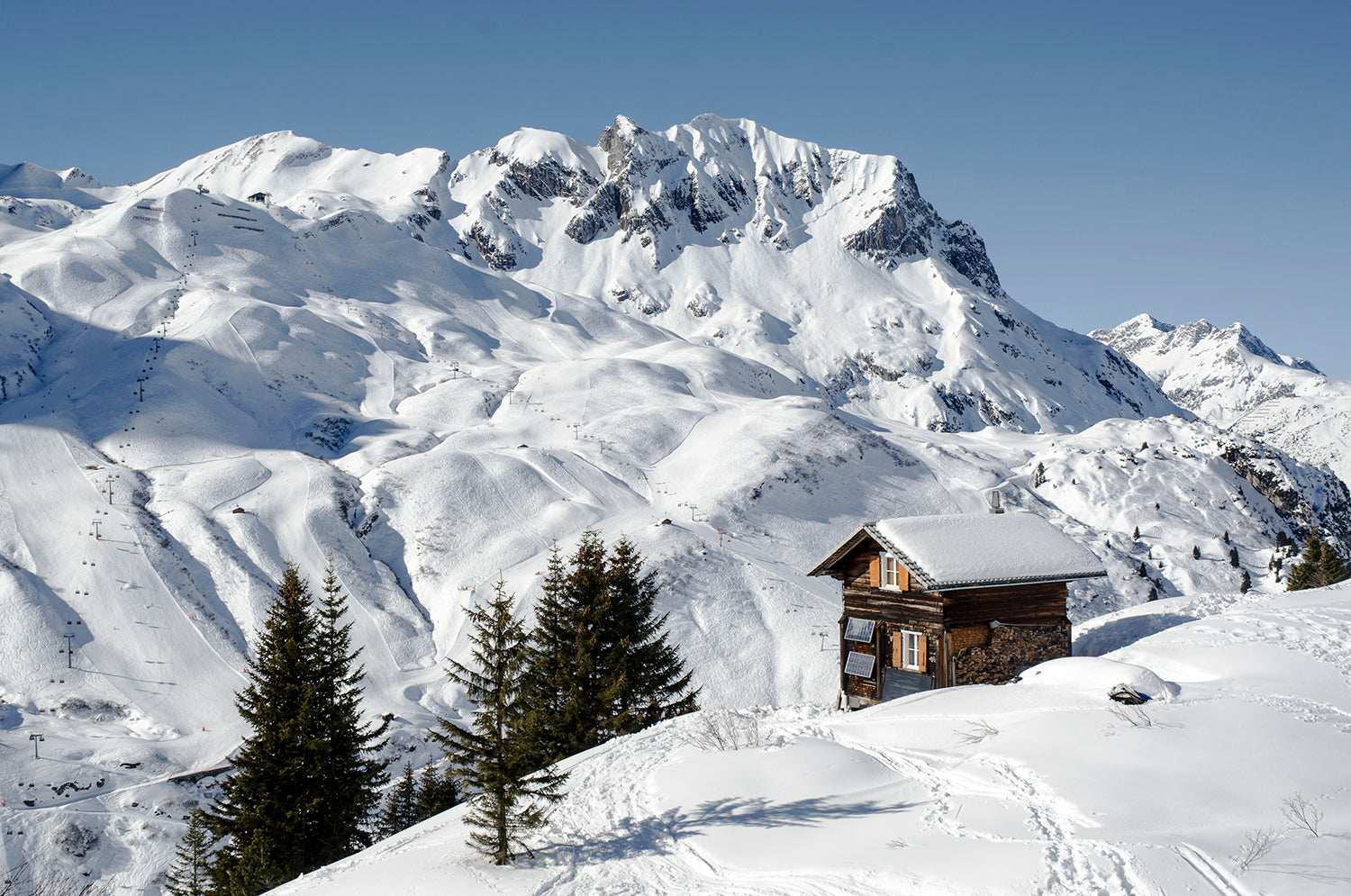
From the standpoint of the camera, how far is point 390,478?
2800 inches

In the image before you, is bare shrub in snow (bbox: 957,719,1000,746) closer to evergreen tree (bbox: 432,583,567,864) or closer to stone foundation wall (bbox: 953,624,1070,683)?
evergreen tree (bbox: 432,583,567,864)

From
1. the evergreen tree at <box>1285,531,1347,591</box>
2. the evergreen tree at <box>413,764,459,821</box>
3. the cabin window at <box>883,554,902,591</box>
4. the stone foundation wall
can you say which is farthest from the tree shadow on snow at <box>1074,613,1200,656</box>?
the evergreen tree at <box>413,764,459,821</box>

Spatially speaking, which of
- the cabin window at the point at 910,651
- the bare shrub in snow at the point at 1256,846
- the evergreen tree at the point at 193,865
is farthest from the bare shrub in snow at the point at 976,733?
the evergreen tree at the point at 193,865

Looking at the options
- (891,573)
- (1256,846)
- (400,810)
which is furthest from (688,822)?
(400,810)

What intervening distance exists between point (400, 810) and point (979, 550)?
2585 cm

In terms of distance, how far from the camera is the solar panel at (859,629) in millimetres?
29516

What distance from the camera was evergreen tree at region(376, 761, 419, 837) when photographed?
3241cm

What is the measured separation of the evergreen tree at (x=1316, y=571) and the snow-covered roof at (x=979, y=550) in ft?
81.0

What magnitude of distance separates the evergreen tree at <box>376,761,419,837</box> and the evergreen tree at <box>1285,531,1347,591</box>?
150 feet

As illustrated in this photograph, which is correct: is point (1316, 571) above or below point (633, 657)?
above

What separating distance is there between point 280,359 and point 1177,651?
329ft

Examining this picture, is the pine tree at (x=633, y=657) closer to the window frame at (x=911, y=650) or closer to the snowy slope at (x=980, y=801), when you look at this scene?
the window frame at (x=911, y=650)

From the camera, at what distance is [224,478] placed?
67.5m

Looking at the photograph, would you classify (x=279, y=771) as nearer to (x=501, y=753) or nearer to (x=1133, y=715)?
(x=501, y=753)
